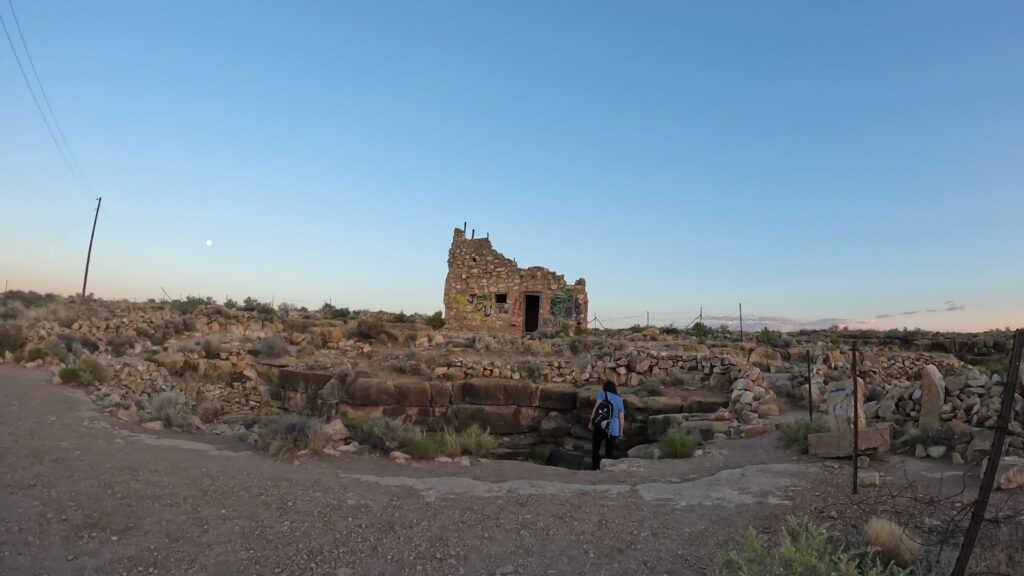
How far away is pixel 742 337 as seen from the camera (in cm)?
2412

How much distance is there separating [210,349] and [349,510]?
12.1 m

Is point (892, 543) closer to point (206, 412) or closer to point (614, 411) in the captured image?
point (614, 411)

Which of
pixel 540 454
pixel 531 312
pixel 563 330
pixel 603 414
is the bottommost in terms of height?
pixel 540 454

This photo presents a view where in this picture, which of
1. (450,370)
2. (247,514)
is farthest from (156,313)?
(247,514)

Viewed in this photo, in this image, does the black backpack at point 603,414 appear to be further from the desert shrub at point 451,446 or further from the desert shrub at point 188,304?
the desert shrub at point 188,304

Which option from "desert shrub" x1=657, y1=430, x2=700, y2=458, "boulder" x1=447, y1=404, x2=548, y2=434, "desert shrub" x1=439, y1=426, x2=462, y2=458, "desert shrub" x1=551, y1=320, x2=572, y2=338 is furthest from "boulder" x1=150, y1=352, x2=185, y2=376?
"desert shrub" x1=551, y1=320, x2=572, y2=338

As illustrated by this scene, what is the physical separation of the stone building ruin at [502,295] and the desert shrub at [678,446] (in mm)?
14519

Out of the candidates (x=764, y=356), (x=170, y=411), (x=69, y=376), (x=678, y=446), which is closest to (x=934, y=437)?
(x=678, y=446)

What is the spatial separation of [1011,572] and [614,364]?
36.6 feet

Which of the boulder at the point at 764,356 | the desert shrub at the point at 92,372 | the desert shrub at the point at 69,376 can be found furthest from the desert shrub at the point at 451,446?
the boulder at the point at 764,356

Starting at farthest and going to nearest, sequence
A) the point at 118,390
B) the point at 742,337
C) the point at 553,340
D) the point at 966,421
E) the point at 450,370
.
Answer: the point at 742,337 → the point at 553,340 → the point at 450,370 → the point at 118,390 → the point at 966,421

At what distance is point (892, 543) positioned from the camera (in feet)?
14.3

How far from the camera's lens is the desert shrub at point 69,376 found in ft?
37.2

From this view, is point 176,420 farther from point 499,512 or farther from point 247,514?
point 499,512
